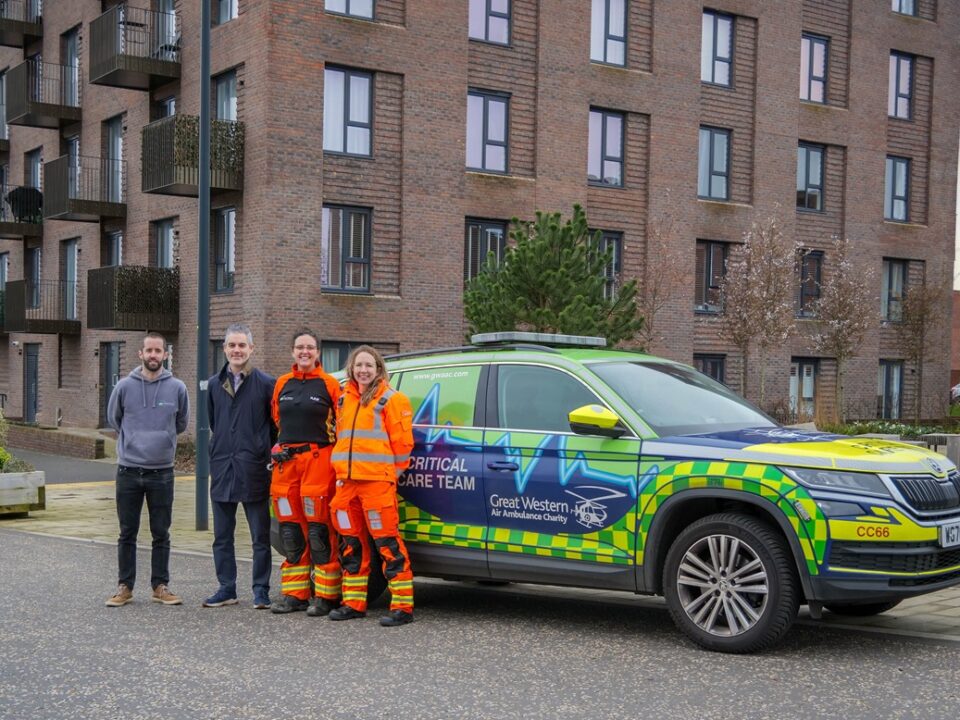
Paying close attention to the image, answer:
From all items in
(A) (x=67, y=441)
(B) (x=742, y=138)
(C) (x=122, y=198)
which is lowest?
(A) (x=67, y=441)

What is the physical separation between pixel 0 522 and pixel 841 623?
10303 millimetres

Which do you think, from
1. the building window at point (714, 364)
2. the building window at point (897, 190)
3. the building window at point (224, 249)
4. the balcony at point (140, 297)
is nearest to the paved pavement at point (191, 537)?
the building window at point (224, 249)

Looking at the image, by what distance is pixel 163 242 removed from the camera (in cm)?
2988

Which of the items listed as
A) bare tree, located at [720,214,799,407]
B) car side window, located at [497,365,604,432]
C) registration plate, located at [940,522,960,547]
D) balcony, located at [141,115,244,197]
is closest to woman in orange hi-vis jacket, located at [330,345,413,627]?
car side window, located at [497,365,604,432]

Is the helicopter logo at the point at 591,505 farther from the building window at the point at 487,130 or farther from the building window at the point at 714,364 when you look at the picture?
the building window at the point at 714,364

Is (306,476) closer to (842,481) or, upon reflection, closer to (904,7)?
(842,481)

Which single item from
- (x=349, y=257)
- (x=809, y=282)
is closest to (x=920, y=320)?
(x=809, y=282)

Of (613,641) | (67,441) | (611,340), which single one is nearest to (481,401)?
(613,641)

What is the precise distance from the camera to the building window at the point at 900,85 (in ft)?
118

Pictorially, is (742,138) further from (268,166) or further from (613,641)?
(613,641)

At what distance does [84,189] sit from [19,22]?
7.27 m

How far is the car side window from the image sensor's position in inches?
317

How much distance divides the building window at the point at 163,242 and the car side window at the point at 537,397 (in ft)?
72.7

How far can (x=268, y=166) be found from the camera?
82.7 ft
